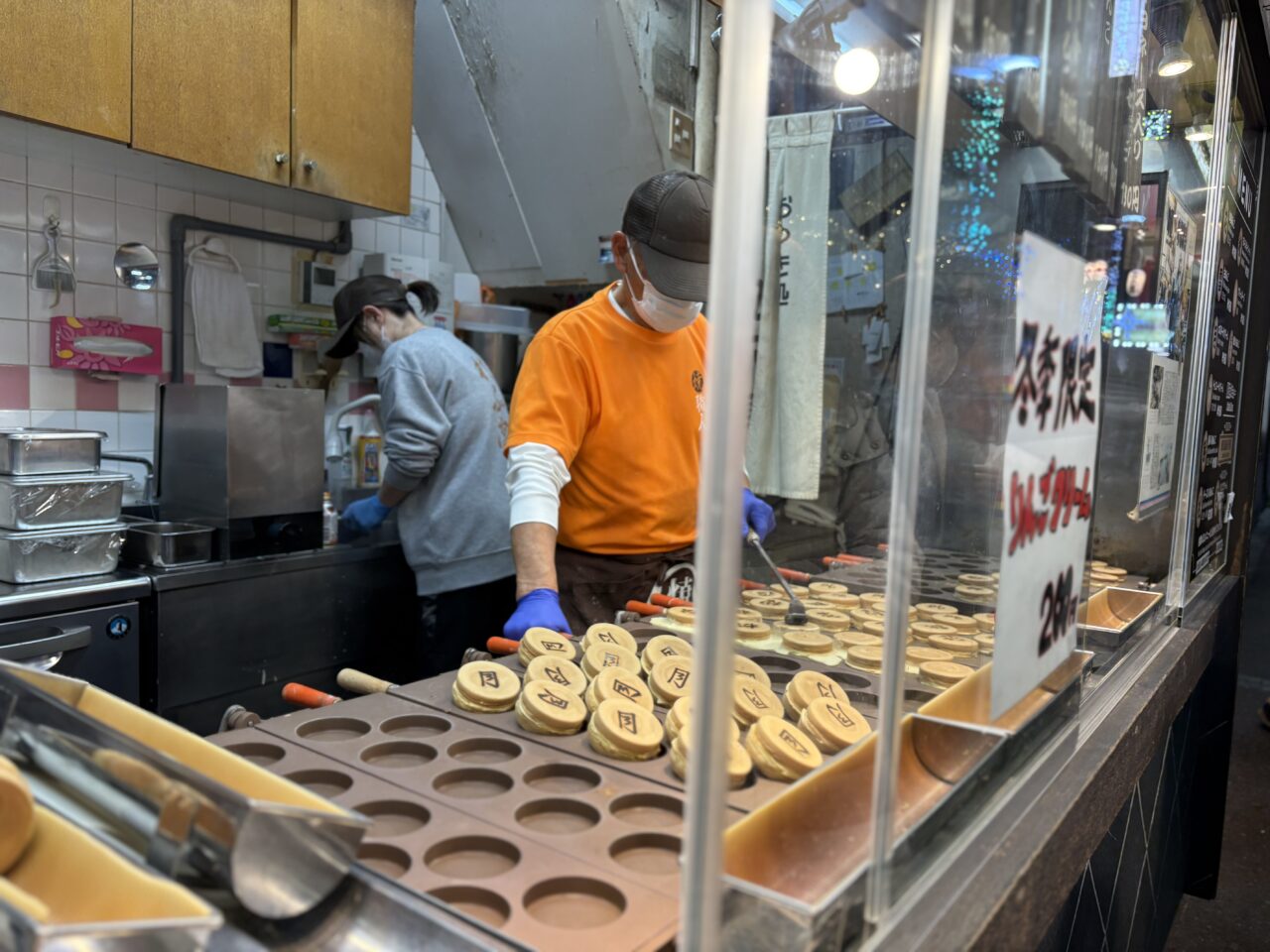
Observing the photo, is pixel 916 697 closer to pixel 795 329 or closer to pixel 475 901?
pixel 475 901

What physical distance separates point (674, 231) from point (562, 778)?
1.35 metres

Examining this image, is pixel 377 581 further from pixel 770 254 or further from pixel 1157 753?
pixel 1157 753

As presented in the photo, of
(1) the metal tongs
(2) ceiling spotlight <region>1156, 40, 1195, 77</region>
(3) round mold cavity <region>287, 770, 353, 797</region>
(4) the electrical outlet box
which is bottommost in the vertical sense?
(3) round mold cavity <region>287, 770, 353, 797</region>

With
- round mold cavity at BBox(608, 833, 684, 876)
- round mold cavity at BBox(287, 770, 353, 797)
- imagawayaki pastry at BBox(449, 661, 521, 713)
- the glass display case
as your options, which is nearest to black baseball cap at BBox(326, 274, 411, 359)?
the glass display case

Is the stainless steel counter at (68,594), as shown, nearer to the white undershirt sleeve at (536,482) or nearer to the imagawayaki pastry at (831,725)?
the white undershirt sleeve at (536,482)

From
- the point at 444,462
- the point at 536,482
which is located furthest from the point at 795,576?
the point at 444,462

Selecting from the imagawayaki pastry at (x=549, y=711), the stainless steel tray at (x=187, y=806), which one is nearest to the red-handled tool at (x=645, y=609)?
the imagawayaki pastry at (x=549, y=711)

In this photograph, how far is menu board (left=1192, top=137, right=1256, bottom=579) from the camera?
92.7 inches

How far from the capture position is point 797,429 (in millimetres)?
1973

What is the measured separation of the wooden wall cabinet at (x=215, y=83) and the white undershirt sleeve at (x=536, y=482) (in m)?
1.73

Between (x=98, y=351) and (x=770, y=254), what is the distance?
101 inches

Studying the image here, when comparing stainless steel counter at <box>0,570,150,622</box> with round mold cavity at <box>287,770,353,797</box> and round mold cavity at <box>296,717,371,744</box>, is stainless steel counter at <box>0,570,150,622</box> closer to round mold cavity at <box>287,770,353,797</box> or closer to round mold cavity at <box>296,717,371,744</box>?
round mold cavity at <box>296,717,371,744</box>

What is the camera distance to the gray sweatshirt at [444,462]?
10.4ft

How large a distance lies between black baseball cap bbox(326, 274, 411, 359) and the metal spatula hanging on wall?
876mm
